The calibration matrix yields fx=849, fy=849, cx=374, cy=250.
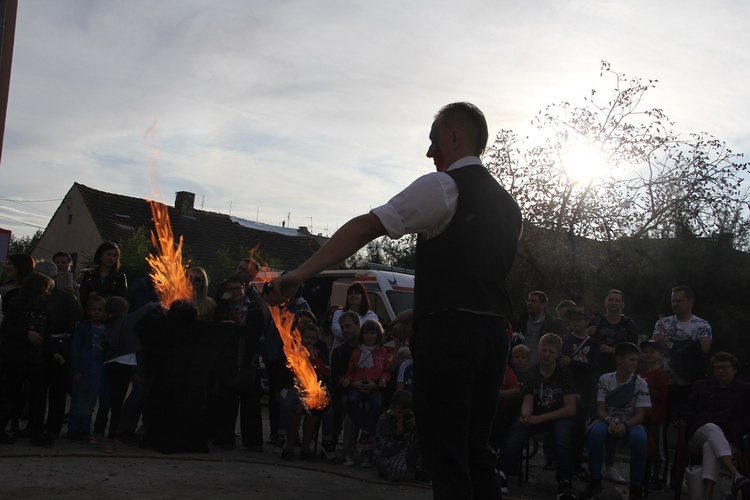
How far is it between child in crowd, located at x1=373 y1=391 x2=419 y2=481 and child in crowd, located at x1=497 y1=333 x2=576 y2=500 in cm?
92

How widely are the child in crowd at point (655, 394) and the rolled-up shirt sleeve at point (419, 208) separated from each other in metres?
6.11

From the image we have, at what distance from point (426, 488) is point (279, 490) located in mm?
1692

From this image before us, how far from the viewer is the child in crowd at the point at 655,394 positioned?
923cm

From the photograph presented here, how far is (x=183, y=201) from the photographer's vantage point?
4575cm

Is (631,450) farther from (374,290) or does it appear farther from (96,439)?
(374,290)

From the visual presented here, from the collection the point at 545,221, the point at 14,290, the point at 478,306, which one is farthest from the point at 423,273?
the point at 545,221

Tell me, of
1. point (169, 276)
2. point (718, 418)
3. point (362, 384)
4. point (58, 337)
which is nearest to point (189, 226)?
point (58, 337)

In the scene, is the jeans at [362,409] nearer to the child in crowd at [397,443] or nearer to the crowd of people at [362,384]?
the crowd of people at [362,384]

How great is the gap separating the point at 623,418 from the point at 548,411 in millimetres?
760

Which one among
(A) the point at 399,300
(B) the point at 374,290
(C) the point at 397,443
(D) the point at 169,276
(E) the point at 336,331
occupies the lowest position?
(C) the point at 397,443

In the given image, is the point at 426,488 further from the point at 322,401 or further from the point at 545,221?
the point at 545,221

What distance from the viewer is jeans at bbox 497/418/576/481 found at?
8.45 m

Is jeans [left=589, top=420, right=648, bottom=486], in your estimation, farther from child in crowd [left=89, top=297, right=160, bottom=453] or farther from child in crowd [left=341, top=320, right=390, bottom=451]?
child in crowd [left=89, top=297, right=160, bottom=453]

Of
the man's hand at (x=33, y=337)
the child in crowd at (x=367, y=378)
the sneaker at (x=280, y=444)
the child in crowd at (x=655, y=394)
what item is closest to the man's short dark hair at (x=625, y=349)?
the child in crowd at (x=655, y=394)
